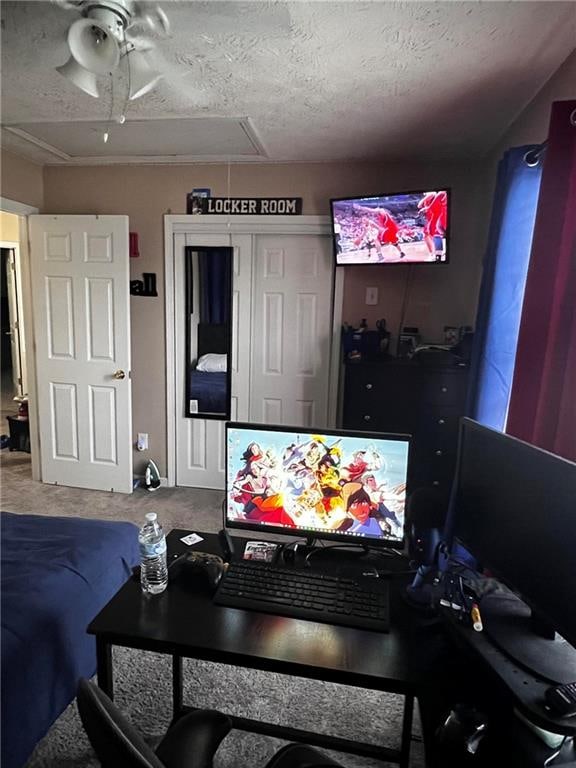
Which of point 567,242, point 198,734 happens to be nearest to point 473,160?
point 567,242

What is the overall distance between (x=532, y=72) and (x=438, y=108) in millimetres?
478

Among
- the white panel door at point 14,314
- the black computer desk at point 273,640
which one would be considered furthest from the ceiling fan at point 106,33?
the white panel door at point 14,314

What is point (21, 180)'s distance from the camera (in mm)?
3262

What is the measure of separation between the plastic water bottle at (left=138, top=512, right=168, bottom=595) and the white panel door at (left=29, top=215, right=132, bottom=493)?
2414 millimetres

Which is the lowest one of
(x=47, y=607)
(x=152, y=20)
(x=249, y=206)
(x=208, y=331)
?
(x=47, y=607)

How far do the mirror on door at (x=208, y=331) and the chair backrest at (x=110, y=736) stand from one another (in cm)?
290

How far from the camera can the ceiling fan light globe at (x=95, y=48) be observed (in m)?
1.46

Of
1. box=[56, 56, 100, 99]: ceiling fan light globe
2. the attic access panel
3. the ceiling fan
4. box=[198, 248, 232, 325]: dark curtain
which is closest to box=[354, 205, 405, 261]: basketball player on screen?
the attic access panel

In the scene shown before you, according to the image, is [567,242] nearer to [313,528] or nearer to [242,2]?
[313,528]

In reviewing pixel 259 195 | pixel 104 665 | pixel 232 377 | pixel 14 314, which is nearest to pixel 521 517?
pixel 104 665

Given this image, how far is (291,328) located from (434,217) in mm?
1270

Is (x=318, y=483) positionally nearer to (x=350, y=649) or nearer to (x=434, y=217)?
(x=350, y=649)

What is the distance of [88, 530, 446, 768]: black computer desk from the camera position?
92cm

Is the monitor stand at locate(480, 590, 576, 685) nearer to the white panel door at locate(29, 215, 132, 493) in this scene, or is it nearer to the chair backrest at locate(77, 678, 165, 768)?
the chair backrest at locate(77, 678, 165, 768)
